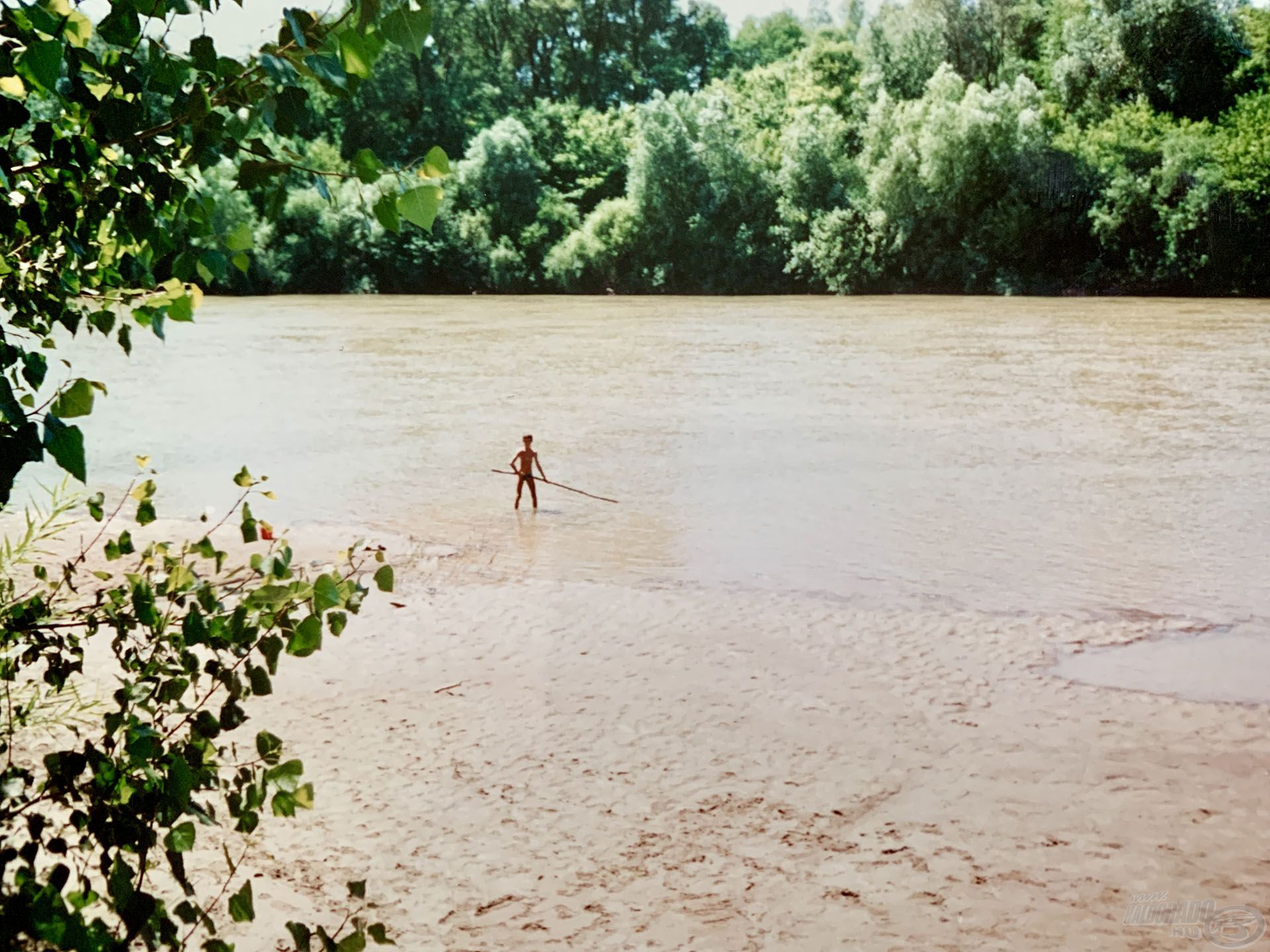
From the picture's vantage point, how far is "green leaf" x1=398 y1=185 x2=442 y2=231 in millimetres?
2287

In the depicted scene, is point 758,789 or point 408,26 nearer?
point 408,26

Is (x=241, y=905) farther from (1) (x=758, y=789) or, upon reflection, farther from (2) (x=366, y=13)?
(1) (x=758, y=789)

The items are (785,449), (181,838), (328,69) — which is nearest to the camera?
(328,69)

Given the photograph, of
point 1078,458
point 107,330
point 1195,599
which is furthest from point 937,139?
point 107,330

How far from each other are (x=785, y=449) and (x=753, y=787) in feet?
38.1

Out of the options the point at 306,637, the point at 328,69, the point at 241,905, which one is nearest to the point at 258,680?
the point at 306,637

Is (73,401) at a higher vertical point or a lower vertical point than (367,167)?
lower

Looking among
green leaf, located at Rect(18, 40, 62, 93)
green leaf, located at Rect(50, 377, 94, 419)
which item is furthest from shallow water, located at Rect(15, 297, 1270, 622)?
green leaf, located at Rect(18, 40, 62, 93)

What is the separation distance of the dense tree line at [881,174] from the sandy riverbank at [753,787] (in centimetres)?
3103

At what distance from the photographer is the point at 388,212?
7.91 ft

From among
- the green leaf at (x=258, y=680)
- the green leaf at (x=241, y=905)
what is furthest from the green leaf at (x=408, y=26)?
the green leaf at (x=241, y=905)

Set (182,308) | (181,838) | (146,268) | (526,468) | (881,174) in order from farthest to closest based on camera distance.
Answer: (881,174)
(526,468)
(146,268)
(182,308)
(181,838)

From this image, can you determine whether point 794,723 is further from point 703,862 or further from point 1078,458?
point 1078,458
